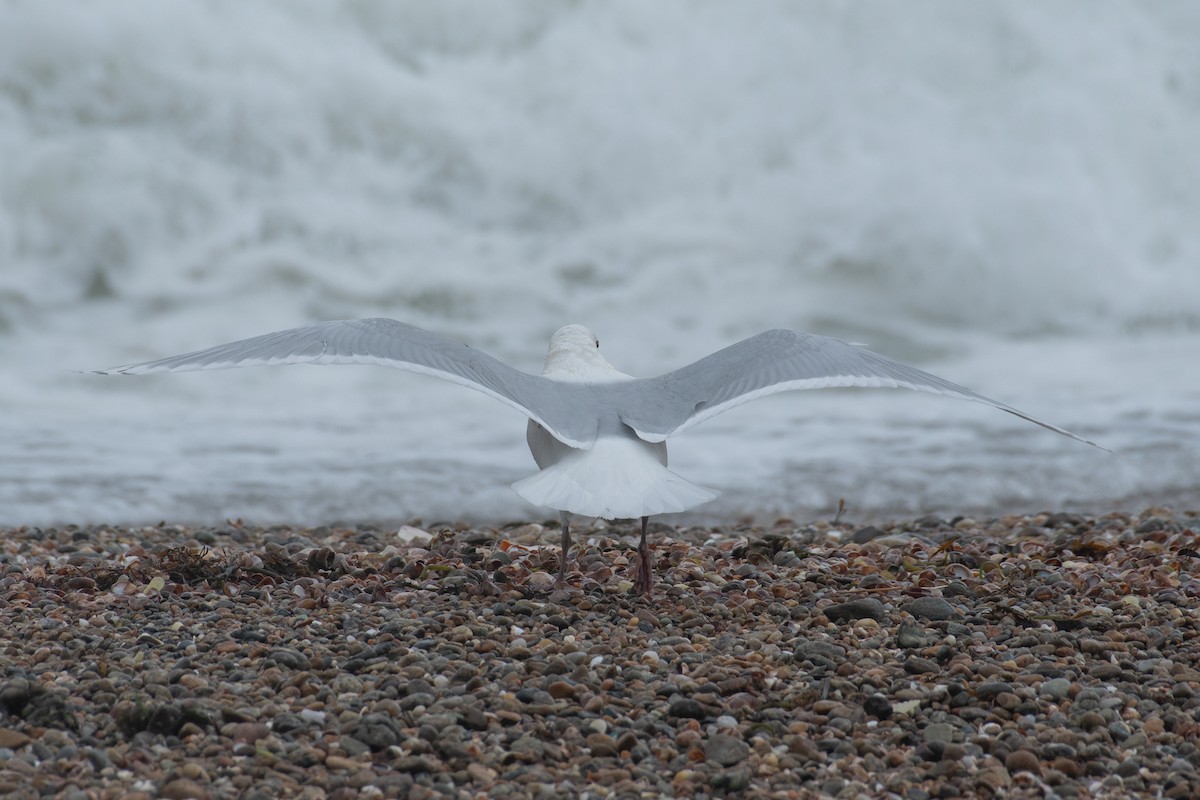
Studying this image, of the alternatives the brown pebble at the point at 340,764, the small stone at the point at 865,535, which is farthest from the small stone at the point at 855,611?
the brown pebble at the point at 340,764

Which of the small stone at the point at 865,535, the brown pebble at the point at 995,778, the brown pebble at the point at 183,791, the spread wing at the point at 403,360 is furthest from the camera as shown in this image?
the small stone at the point at 865,535

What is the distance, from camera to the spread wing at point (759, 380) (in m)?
4.28

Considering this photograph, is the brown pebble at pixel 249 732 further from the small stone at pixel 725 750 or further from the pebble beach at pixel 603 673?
the small stone at pixel 725 750

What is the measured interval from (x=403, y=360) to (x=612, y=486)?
2.57 feet

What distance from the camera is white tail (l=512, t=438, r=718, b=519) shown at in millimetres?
3910

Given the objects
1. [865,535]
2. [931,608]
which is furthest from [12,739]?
[865,535]

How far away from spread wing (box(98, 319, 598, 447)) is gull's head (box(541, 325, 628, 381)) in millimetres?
327

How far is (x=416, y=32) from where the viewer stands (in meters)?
17.2

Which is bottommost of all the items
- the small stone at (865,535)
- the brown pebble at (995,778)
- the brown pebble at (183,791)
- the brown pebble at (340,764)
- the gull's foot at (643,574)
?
the brown pebble at (183,791)

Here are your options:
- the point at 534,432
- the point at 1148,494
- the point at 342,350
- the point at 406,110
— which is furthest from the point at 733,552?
the point at 406,110

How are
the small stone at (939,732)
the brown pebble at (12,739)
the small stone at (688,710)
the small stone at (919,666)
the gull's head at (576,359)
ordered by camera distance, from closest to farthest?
the brown pebble at (12,739) < the small stone at (939,732) < the small stone at (688,710) < the small stone at (919,666) < the gull's head at (576,359)

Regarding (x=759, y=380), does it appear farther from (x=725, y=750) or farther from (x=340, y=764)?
(x=340, y=764)

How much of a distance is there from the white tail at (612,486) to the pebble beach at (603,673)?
45 cm

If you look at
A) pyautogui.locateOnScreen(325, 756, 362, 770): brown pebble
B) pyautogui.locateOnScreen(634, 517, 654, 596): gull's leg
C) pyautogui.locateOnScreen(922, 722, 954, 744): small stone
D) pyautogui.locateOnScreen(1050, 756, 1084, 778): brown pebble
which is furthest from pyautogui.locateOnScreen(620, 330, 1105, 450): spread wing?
pyautogui.locateOnScreen(325, 756, 362, 770): brown pebble
